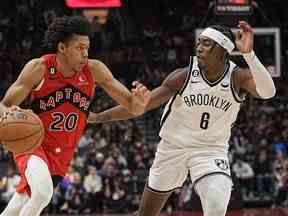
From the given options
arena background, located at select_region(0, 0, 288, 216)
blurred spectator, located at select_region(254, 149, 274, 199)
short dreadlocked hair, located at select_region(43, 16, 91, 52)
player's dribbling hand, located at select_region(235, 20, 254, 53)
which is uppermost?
short dreadlocked hair, located at select_region(43, 16, 91, 52)

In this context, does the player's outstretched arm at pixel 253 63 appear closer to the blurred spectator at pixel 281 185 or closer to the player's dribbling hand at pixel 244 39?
the player's dribbling hand at pixel 244 39

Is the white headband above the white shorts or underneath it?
above

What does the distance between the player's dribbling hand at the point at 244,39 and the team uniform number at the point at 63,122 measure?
4.14 ft

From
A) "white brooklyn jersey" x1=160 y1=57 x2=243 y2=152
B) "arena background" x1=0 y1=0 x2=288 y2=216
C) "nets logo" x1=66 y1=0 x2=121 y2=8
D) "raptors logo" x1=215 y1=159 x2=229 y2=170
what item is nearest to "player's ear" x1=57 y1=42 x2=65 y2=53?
"white brooklyn jersey" x1=160 y1=57 x2=243 y2=152

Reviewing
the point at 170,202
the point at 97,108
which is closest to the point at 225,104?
the point at 170,202

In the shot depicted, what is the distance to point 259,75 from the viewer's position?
16.4 feet

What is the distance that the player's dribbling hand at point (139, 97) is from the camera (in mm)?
4887

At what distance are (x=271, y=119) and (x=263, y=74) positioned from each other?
35.3 feet

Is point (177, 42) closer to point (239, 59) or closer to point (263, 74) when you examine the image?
point (239, 59)

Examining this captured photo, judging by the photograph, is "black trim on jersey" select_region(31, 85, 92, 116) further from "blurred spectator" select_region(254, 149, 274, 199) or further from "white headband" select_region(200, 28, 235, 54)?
"blurred spectator" select_region(254, 149, 274, 199)

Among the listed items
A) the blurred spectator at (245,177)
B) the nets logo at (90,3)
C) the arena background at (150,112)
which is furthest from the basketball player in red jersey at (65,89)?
the blurred spectator at (245,177)

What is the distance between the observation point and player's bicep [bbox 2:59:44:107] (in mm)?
4711

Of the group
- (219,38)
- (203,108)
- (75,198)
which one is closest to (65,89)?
(203,108)

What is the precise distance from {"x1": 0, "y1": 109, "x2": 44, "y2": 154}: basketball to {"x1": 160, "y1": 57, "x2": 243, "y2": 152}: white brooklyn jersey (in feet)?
3.75
